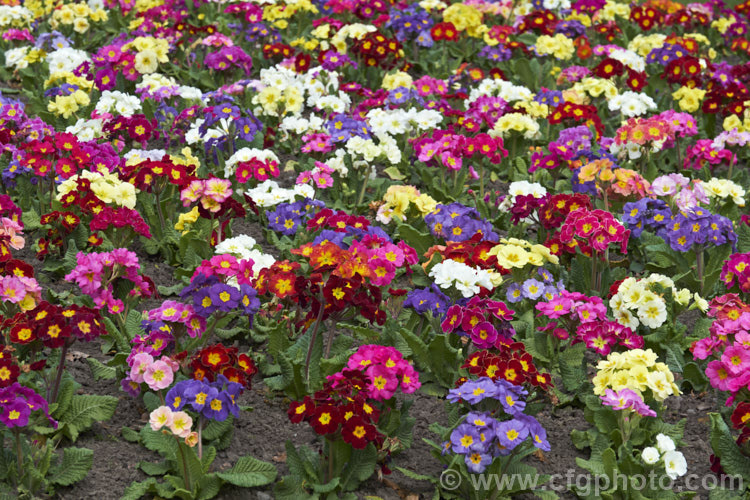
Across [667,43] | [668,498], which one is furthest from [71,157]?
[667,43]

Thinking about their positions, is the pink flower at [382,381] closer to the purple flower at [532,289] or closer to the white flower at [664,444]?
the white flower at [664,444]

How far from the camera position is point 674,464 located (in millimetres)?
3410

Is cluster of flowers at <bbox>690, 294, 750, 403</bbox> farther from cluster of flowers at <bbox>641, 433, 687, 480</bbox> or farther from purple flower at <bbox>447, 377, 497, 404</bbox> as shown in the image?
purple flower at <bbox>447, 377, 497, 404</bbox>

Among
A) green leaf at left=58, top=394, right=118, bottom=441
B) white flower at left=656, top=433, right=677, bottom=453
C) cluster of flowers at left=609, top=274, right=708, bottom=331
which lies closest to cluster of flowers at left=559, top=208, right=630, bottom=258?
cluster of flowers at left=609, top=274, right=708, bottom=331

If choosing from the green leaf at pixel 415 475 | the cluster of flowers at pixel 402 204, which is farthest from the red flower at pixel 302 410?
the cluster of flowers at pixel 402 204

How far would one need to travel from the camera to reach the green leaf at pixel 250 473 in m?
3.38

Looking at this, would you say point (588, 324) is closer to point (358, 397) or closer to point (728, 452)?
point (728, 452)

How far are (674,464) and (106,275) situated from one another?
259 centimetres

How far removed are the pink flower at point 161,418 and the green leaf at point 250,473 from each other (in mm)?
307

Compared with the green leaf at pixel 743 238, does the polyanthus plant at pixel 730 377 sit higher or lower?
higher

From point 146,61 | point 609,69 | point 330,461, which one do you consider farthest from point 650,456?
point 146,61

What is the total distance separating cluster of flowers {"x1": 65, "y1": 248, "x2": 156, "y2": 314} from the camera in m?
4.03

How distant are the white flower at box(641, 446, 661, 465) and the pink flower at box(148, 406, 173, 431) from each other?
1.80 metres

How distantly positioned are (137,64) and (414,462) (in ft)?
14.5
